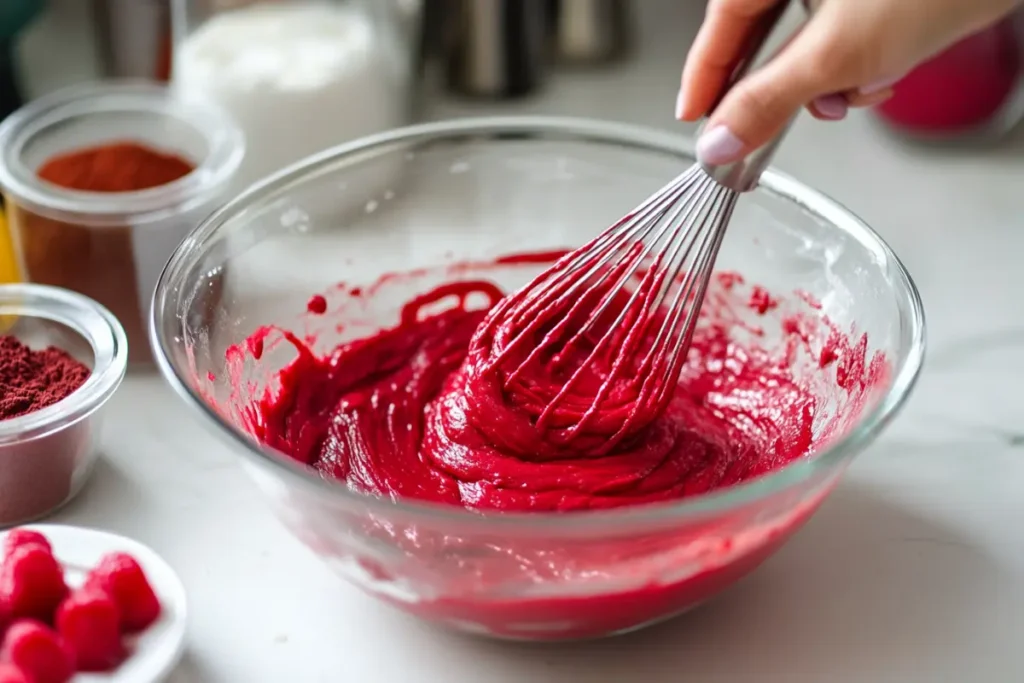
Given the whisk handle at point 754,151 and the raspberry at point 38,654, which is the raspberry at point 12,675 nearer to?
the raspberry at point 38,654

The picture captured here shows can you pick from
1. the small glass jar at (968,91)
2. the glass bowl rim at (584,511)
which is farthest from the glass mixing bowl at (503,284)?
the small glass jar at (968,91)

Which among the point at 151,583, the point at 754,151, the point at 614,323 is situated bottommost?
the point at 151,583

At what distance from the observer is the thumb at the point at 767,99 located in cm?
80

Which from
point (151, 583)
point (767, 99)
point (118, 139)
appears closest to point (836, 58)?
point (767, 99)

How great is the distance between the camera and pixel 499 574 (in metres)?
→ 0.79

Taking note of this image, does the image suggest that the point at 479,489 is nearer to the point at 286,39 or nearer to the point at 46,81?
the point at 286,39

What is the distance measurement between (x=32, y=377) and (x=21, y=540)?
199 mm

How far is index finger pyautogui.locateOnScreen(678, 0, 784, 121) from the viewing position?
0.92 m

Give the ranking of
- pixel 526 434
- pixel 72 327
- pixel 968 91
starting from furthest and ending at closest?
pixel 968 91 < pixel 72 327 < pixel 526 434

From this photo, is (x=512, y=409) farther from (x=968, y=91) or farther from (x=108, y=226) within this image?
(x=968, y=91)

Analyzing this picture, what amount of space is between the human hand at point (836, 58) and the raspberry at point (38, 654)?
550 mm

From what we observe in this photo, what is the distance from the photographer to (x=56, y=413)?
0.98 metres

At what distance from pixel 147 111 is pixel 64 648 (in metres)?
0.70

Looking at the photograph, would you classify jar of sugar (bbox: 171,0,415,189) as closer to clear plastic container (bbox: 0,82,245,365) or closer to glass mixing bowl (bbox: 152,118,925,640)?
clear plastic container (bbox: 0,82,245,365)
